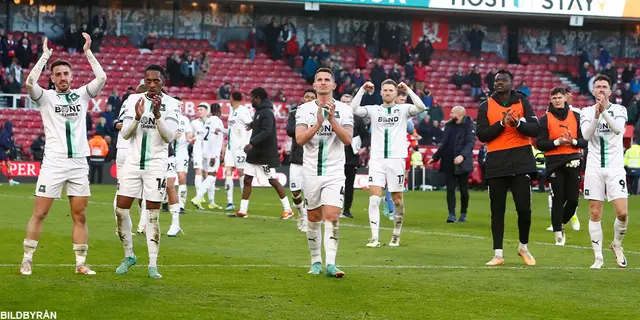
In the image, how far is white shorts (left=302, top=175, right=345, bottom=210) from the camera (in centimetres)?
1176

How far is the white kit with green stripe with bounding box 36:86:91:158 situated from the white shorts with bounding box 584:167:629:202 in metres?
6.03

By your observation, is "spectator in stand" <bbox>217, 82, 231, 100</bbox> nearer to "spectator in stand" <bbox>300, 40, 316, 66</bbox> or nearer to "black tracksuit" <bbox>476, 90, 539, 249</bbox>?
"spectator in stand" <bbox>300, 40, 316, 66</bbox>

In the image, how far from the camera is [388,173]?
52.5 feet

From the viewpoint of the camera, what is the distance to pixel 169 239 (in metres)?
16.0

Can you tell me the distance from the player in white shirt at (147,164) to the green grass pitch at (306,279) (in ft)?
1.45

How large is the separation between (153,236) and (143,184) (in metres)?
0.58

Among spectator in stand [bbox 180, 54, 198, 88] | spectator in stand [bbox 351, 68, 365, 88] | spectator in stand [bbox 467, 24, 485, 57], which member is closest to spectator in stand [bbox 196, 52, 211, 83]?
spectator in stand [bbox 180, 54, 198, 88]

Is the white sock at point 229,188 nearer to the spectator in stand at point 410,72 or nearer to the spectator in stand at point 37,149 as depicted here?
the spectator in stand at point 37,149

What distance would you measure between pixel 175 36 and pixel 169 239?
30.7 m

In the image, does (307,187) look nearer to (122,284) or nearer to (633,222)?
(122,284)

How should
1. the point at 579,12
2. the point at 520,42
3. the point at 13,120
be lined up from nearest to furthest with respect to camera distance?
the point at 13,120, the point at 579,12, the point at 520,42

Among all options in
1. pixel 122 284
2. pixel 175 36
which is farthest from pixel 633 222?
pixel 175 36

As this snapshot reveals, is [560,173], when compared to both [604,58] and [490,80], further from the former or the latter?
[604,58]

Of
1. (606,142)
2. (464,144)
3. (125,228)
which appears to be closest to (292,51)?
(464,144)
